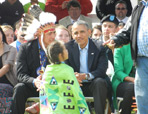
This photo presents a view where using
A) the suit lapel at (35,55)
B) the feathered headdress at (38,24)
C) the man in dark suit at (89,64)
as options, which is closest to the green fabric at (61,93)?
the man in dark suit at (89,64)

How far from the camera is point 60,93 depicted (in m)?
5.07

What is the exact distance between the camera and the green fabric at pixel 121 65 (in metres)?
6.29

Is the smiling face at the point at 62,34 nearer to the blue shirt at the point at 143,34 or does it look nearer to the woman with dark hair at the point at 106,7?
the woman with dark hair at the point at 106,7

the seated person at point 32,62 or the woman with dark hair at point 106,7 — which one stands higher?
the woman with dark hair at point 106,7

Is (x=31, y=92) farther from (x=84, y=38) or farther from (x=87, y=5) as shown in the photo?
(x=87, y=5)

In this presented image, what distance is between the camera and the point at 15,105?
231 inches

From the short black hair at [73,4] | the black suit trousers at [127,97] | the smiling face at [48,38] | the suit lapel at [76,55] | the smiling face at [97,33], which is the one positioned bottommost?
the black suit trousers at [127,97]

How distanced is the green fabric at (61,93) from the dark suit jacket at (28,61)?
1058mm

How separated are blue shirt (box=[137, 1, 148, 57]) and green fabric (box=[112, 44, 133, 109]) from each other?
1576 mm

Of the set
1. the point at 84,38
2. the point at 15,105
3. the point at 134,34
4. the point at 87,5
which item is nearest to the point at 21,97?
the point at 15,105

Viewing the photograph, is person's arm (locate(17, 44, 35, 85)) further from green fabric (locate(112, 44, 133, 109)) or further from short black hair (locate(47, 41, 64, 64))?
green fabric (locate(112, 44, 133, 109))

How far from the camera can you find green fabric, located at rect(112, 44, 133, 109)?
20.6 ft

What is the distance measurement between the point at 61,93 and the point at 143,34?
4.22 feet

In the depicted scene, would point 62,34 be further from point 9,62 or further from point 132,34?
point 132,34
